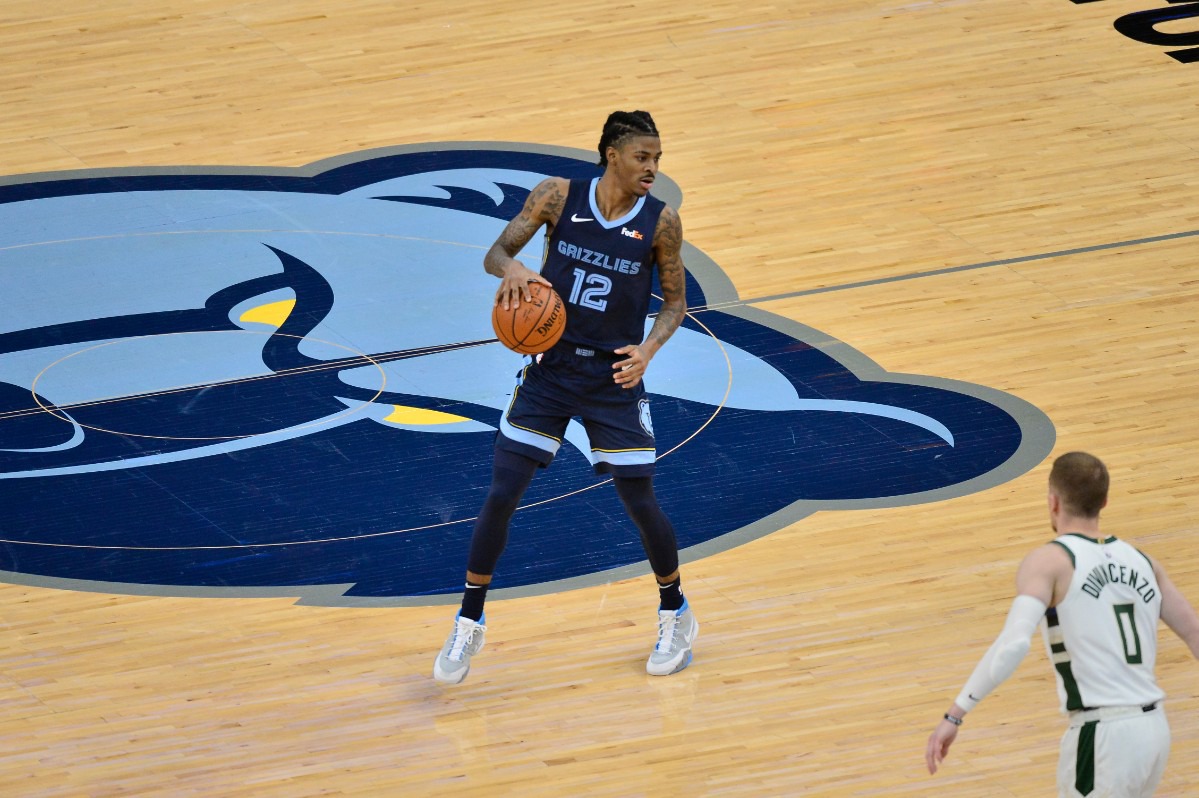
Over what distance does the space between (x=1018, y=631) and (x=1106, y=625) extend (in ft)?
0.97

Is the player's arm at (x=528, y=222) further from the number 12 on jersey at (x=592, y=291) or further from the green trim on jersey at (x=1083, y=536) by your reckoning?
the green trim on jersey at (x=1083, y=536)

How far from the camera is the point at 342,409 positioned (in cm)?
784

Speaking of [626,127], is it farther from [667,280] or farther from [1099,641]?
[1099,641]

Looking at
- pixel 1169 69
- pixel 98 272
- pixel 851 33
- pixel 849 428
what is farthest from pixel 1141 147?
pixel 98 272

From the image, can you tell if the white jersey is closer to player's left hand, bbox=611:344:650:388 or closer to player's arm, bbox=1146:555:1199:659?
player's arm, bbox=1146:555:1199:659

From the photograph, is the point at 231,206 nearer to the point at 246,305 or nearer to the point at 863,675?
the point at 246,305

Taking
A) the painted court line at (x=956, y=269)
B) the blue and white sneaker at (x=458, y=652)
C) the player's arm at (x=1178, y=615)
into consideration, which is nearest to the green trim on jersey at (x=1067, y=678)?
the player's arm at (x=1178, y=615)

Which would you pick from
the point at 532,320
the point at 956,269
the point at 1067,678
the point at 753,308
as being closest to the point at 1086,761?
the point at 1067,678

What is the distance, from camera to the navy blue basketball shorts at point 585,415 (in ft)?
18.9

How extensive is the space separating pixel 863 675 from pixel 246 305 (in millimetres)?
4098

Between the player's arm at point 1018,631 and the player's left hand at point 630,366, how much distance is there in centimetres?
175

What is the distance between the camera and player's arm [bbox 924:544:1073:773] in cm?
401

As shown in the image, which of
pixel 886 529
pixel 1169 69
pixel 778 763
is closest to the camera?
pixel 778 763

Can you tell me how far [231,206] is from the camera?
970 centimetres
